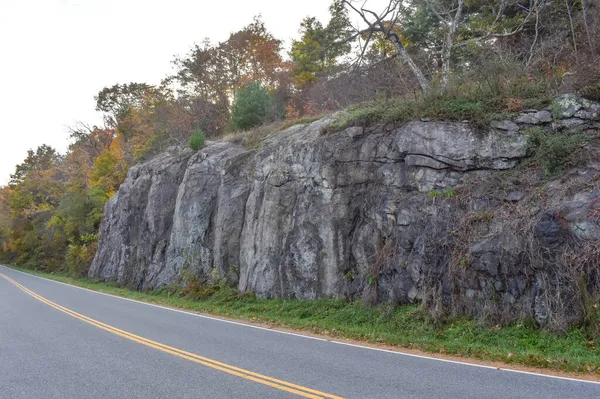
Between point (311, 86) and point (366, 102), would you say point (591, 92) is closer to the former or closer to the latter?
point (366, 102)

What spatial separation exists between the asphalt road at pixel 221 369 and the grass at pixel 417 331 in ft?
3.39

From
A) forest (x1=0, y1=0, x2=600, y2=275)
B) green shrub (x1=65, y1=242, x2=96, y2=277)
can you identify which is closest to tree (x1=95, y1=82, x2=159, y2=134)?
forest (x1=0, y1=0, x2=600, y2=275)

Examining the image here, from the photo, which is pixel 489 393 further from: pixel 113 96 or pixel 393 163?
pixel 113 96

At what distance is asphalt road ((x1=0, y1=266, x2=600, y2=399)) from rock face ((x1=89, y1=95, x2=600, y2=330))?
3.00 metres

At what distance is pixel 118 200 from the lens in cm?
2808

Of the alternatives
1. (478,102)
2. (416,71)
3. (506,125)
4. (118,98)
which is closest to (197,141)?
(416,71)

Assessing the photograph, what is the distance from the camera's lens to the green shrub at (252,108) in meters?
24.1

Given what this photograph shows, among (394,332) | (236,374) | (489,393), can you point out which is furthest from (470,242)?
(236,374)

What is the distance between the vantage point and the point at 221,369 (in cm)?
699

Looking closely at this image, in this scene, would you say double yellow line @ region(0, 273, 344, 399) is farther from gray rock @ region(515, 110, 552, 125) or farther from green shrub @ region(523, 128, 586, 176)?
gray rock @ region(515, 110, 552, 125)

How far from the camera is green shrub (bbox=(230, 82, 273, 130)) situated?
24141 millimetres

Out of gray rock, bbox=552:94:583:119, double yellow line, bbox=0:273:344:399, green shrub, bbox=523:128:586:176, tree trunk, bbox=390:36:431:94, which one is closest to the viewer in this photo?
double yellow line, bbox=0:273:344:399

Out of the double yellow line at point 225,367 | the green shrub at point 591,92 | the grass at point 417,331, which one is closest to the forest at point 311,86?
the green shrub at point 591,92

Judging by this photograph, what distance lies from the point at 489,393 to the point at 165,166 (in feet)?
72.7
